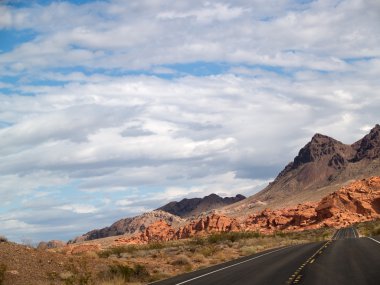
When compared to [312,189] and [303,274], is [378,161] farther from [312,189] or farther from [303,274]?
[303,274]

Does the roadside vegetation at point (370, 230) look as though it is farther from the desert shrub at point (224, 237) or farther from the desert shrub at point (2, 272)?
the desert shrub at point (2, 272)

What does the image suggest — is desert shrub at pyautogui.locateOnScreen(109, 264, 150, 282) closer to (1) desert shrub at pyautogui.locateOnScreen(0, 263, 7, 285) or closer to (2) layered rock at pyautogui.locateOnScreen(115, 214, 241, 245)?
(1) desert shrub at pyautogui.locateOnScreen(0, 263, 7, 285)

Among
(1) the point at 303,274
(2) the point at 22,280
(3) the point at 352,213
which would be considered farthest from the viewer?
(3) the point at 352,213

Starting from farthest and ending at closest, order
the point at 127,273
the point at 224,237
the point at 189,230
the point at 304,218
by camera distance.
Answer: the point at 304,218
the point at 189,230
the point at 224,237
the point at 127,273

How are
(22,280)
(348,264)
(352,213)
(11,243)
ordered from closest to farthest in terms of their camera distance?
(22,280)
(348,264)
(11,243)
(352,213)

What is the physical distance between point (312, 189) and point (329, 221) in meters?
84.9

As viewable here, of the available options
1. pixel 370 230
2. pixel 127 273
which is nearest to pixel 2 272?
pixel 127 273

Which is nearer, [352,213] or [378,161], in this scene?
[352,213]

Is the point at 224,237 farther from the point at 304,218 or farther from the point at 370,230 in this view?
the point at 304,218

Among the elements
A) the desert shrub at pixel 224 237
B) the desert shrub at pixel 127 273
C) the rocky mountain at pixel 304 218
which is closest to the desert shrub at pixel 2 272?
the desert shrub at pixel 127 273

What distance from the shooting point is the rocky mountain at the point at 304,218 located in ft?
380

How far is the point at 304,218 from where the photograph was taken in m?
123

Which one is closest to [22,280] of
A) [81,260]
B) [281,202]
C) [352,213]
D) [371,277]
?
[81,260]

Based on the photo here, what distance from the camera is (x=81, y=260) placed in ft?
89.2
